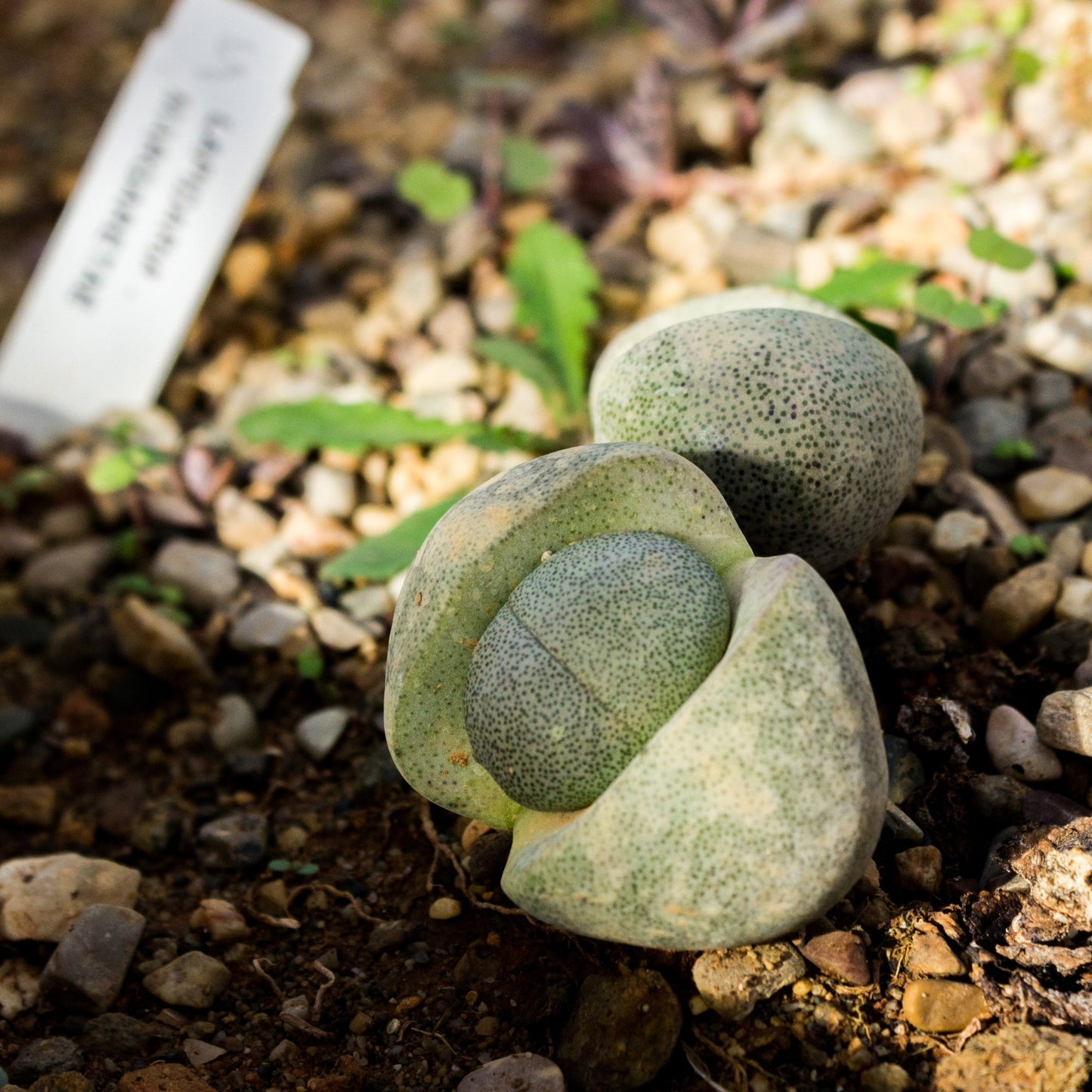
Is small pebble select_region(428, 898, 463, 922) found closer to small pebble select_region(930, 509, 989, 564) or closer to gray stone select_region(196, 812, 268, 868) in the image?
gray stone select_region(196, 812, 268, 868)

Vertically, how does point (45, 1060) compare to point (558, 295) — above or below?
below

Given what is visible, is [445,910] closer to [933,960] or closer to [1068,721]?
[933,960]

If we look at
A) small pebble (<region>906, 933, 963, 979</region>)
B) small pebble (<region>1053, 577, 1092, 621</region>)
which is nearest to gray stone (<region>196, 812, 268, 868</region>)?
small pebble (<region>906, 933, 963, 979</region>)

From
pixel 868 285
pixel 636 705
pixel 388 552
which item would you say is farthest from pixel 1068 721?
pixel 388 552

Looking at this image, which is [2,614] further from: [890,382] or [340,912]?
[890,382]

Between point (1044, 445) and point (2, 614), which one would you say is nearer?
point (1044, 445)

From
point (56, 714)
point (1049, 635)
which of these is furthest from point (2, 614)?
point (1049, 635)

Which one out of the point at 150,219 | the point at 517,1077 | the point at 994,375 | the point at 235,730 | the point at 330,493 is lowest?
the point at 235,730
